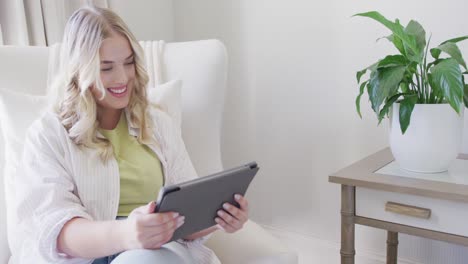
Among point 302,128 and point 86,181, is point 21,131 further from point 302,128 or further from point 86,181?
point 302,128

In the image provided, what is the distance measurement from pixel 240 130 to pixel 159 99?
2.36 feet

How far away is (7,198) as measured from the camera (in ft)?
3.38

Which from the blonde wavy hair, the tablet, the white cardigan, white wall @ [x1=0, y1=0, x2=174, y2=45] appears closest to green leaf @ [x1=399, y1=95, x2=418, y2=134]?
the tablet

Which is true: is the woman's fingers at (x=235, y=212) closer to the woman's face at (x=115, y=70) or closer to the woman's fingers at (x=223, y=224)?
the woman's fingers at (x=223, y=224)

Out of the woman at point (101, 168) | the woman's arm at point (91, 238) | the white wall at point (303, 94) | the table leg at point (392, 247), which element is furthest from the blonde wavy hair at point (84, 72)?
the table leg at point (392, 247)

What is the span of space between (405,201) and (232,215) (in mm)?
440

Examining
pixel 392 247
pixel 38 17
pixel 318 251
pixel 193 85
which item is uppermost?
pixel 38 17

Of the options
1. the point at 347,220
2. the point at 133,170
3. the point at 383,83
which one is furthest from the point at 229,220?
the point at 383,83

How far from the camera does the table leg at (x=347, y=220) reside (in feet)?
3.56

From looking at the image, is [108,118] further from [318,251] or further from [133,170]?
[318,251]

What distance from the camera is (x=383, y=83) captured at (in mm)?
986

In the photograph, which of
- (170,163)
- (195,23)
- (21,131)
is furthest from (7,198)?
(195,23)

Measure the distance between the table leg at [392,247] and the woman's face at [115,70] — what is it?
989 millimetres

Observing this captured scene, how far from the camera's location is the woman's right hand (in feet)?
2.43
